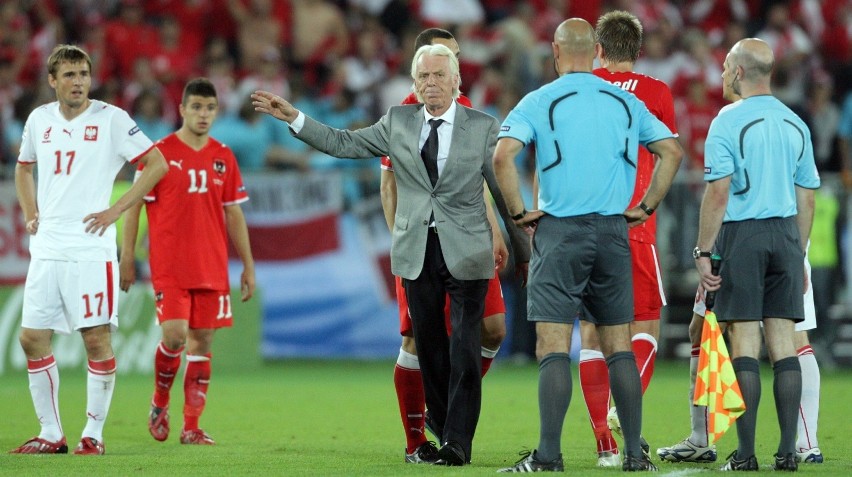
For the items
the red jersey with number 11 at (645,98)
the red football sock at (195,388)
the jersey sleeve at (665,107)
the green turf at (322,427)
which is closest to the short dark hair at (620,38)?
the red jersey with number 11 at (645,98)

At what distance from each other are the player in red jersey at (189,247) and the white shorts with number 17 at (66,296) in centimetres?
93

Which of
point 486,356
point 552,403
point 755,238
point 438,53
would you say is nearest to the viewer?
point 552,403

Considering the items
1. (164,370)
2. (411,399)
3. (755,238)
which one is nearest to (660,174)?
(755,238)

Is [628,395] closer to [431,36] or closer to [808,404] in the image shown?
[808,404]

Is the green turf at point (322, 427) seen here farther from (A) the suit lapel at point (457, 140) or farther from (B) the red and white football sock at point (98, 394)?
(A) the suit lapel at point (457, 140)

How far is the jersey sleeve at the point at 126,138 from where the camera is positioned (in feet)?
27.4

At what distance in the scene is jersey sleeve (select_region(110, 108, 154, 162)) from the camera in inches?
329

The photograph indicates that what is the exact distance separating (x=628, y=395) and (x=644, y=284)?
1.33 metres

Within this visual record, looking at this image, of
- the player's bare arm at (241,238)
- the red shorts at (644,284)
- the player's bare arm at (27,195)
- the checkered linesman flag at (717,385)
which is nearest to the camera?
the checkered linesman flag at (717,385)

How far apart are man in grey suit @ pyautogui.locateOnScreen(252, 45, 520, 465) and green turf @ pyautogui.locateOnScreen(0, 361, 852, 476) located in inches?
21.1

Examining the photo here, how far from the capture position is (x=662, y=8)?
19750 millimetres

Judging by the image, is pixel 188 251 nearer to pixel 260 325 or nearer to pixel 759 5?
pixel 260 325

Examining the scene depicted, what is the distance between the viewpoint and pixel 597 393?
24.4 ft

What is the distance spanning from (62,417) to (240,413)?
140 cm
